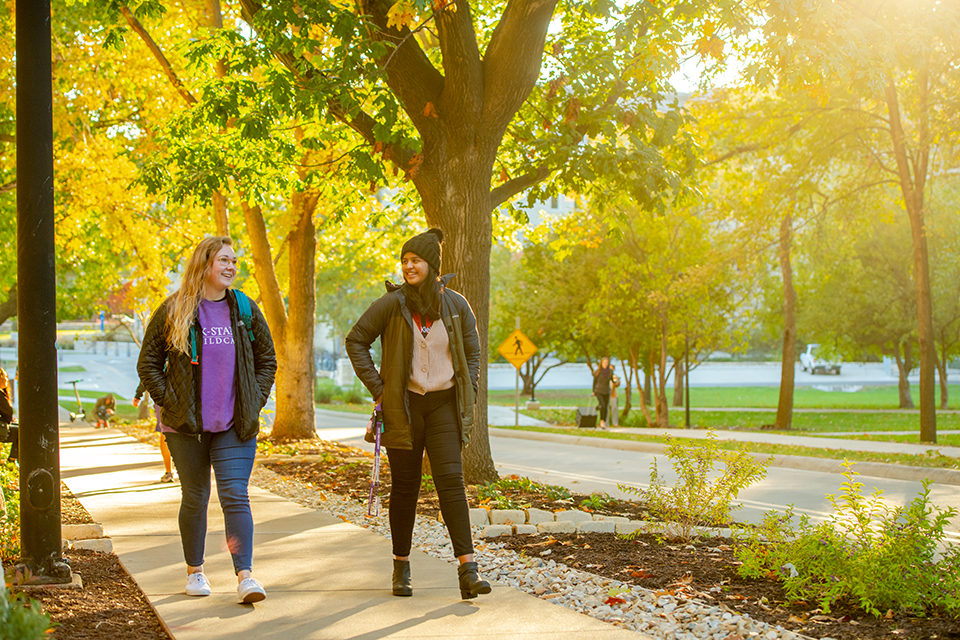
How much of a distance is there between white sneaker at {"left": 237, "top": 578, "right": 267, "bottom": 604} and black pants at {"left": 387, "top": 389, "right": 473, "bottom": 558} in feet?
2.47

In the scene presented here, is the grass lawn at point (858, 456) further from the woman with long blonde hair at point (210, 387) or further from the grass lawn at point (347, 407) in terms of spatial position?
the grass lawn at point (347, 407)

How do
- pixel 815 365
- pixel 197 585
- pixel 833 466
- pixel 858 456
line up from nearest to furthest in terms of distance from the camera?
pixel 197 585 < pixel 833 466 < pixel 858 456 < pixel 815 365

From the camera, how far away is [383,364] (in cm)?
505

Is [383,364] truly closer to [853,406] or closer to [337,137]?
[337,137]

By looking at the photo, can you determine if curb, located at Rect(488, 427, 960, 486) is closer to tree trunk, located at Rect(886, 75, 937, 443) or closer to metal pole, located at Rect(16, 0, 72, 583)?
tree trunk, located at Rect(886, 75, 937, 443)

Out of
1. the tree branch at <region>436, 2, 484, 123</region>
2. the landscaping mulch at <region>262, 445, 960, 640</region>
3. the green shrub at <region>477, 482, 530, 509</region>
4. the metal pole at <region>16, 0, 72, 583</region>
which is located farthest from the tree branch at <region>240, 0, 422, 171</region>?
the metal pole at <region>16, 0, 72, 583</region>

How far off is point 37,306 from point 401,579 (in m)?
2.44

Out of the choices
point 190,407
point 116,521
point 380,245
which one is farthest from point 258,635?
point 380,245

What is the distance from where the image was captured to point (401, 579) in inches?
199

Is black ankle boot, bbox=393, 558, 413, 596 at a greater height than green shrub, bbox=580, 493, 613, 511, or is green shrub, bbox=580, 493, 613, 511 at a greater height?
black ankle boot, bbox=393, 558, 413, 596

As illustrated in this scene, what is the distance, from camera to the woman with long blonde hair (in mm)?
4805

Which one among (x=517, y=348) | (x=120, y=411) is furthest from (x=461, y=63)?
(x=120, y=411)

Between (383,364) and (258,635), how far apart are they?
4.91 feet

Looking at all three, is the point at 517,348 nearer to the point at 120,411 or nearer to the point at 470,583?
the point at 120,411
